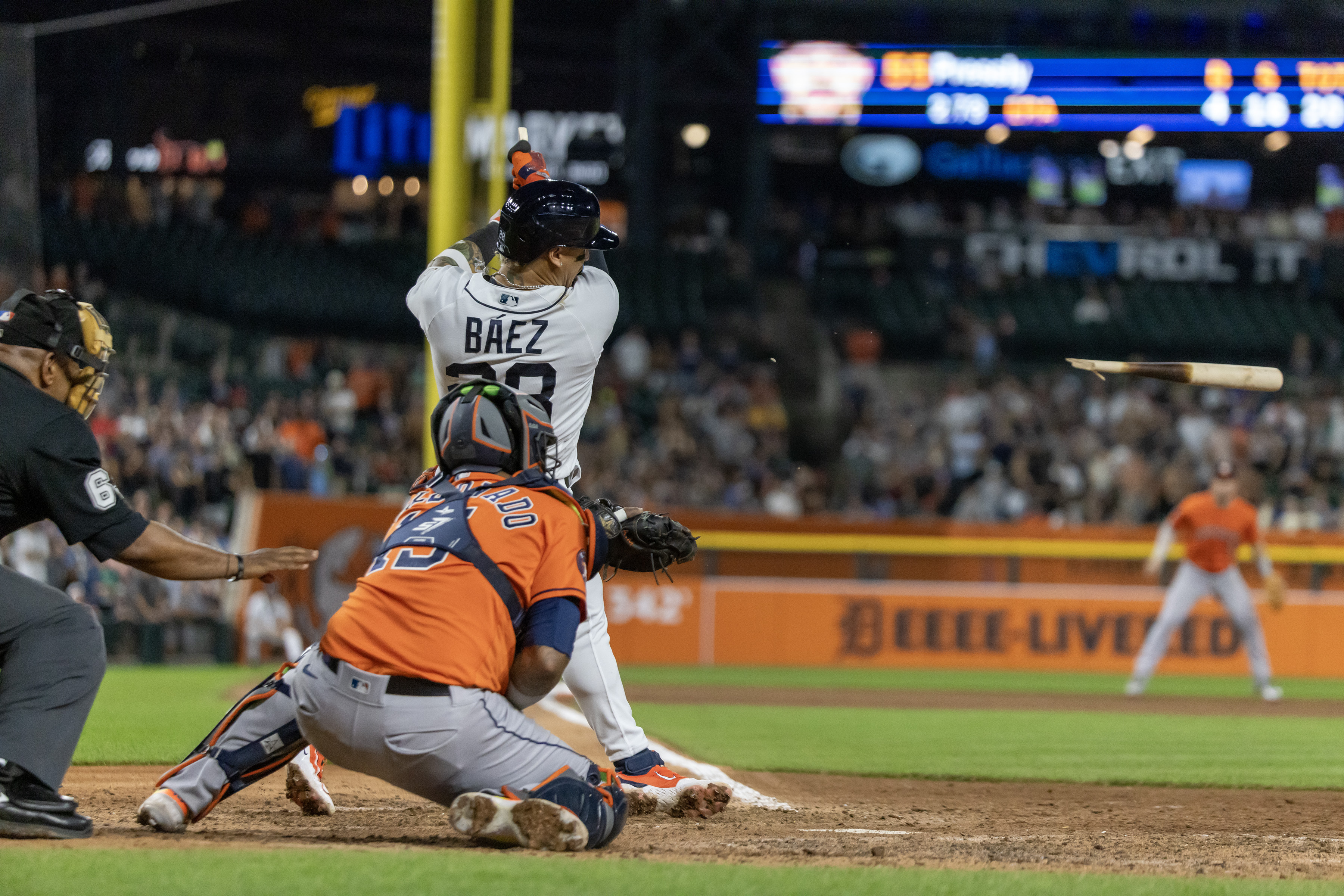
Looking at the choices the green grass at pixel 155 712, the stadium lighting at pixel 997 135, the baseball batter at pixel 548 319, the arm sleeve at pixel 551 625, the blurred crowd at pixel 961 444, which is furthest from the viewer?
the stadium lighting at pixel 997 135

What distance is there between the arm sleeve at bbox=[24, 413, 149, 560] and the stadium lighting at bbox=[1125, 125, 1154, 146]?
23.1m

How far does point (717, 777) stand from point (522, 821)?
2.63 meters

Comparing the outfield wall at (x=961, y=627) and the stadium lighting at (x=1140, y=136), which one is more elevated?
the stadium lighting at (x=1140, y=136)

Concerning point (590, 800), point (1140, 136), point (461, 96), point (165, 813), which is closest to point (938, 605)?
point (461, 96)

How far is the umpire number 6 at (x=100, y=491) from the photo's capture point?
419 cm

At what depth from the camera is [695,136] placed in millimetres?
26828

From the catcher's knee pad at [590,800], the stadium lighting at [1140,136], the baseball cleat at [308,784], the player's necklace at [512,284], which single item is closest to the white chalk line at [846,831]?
the catcher's knee pad at [590,800]

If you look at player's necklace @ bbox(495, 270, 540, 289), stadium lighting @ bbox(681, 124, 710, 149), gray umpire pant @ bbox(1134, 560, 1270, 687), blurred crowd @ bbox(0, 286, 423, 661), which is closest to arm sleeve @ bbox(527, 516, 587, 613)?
player's necklace @ bbox(495, 270, 540, 289)

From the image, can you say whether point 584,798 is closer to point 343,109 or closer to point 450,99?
point 450,99

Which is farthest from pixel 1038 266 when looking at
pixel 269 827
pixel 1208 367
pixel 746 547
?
pixel 269 827

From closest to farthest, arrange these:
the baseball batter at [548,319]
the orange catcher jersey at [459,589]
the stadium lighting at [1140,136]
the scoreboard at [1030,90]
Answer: the orange catcher jersey at [459,589] → the baseball batter at [548,319] → the scoreboard at [1030,90] → the stadium lighting at [1140,136]

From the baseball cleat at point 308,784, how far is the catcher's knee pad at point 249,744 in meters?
0.46

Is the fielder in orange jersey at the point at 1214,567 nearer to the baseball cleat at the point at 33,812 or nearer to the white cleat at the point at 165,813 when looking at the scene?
the white cleat at the point at 165,813

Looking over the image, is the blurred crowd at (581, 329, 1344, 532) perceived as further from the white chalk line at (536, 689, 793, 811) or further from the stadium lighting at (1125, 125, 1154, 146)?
the white chalk line at (536, 689, 793, 811)
